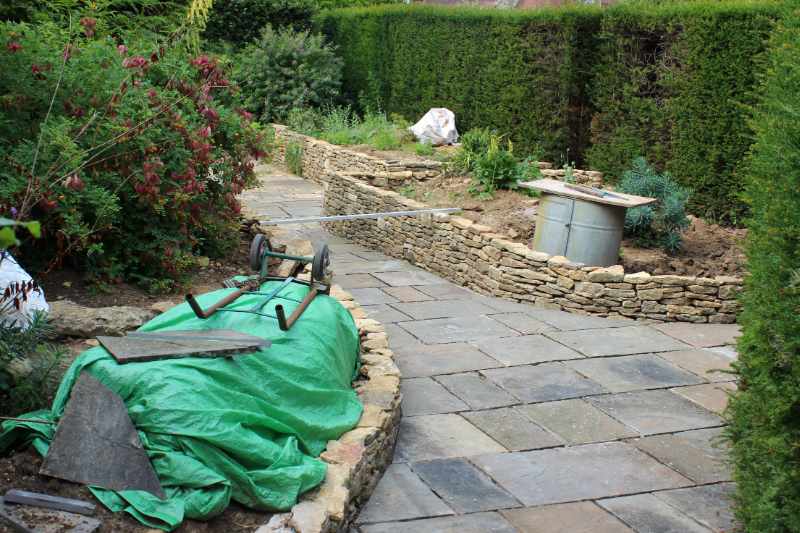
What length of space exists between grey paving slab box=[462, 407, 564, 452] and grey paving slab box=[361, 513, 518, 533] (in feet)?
2.93

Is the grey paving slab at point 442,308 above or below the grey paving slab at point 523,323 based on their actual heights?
below

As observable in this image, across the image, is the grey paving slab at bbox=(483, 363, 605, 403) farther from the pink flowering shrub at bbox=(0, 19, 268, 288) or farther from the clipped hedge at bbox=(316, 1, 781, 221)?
the pink flowering shrub at bbox=(0, 19, 268, 288)

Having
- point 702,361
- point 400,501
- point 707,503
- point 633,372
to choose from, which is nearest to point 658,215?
point 702,361

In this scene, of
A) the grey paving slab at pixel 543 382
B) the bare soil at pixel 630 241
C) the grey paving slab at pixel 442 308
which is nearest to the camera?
the grey paving slab at pixel 543 382

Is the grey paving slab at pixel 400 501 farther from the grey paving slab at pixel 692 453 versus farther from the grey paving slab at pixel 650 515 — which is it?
the grey paving slab at pixel 692 453

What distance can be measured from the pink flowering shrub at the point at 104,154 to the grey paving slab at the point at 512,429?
2452mm

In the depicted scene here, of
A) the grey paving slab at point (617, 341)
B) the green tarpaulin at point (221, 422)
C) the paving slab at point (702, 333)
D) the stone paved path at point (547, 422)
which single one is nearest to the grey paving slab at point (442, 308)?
the stone paved path at point (547, 422)

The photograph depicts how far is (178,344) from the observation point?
4.24 metres

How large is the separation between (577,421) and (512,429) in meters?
0.47

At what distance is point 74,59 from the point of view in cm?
623

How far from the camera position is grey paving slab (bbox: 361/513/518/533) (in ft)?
14.1

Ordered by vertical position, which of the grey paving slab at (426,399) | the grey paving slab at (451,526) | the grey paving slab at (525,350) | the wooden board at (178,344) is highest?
the wooden board at (178,344)

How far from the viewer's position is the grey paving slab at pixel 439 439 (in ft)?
17.0

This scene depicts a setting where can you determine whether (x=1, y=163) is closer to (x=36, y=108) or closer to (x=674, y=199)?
(x=36, y=108)
